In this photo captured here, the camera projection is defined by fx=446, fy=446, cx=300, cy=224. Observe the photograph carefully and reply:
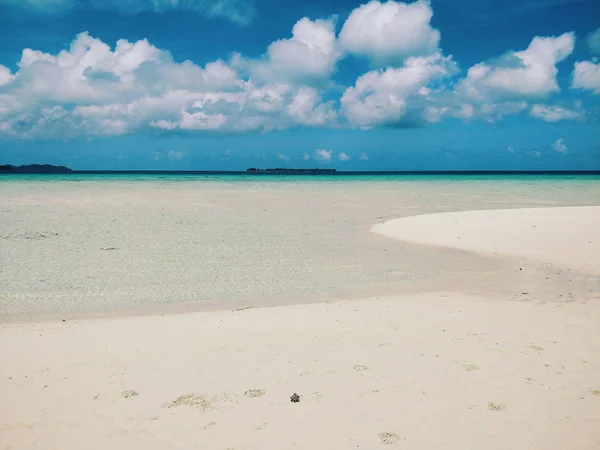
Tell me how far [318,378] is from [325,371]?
0.22m

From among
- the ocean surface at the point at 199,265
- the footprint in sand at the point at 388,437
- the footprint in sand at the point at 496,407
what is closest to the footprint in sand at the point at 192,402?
the footprint in sand at the point at 388,437

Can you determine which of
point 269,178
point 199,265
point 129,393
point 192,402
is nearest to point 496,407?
point 192,402

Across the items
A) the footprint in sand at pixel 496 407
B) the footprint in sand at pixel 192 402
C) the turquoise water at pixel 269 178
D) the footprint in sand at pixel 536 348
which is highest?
the turquoise water at pixel 269 178

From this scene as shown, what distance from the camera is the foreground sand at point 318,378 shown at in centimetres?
418

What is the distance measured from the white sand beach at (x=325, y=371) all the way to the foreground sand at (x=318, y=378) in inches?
0.8

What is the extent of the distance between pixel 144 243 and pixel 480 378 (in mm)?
12647

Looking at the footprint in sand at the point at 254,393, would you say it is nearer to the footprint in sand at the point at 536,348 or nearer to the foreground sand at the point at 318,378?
the foreground sand at the point at 318,378

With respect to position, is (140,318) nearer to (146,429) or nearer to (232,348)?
(232,348)

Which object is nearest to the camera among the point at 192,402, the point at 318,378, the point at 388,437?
the point at 388,437

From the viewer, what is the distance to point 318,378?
17.3 ft

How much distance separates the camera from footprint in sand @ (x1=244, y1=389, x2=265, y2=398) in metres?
4.86

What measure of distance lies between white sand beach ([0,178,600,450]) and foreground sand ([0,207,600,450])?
0.8 inches

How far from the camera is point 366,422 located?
434 cm

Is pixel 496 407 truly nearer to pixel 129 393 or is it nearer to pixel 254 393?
pixel 254 393
